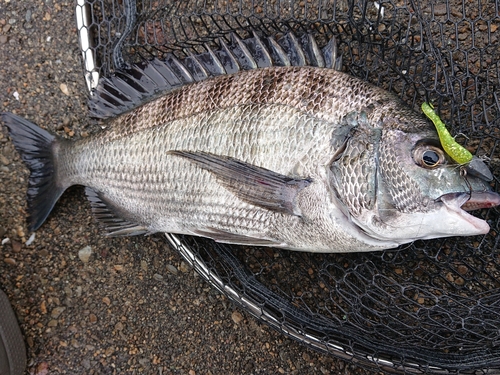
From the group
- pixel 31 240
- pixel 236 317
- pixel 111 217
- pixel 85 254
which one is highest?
pixel 111 217

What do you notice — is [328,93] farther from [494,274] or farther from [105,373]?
[105,373]

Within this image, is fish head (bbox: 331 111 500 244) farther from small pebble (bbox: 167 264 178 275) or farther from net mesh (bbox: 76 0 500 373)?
small pebble (bbox: 167 264 178 275)

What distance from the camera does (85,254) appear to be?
91.2 inches

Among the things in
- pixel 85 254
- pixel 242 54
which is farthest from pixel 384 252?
pixel 85 254

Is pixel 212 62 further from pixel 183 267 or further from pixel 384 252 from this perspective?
pixel 384 252

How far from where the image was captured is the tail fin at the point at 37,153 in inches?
84.3

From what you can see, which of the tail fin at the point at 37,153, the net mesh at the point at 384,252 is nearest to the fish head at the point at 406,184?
the net mesh at the point at 384,252

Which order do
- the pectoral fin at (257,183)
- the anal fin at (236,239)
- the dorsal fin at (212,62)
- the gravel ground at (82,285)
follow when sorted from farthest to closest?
1. the gravel ground at (82,285)
2. the dorsal fin at (212,62)
3. the anal fin at (236,239)
4. the pectoral fin at (257,183)

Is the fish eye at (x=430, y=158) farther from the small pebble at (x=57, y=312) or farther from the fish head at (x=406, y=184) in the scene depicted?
the small pebble at (x=57, y=312)

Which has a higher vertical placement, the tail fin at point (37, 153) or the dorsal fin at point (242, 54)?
the dorsal fin at point (242, 54)

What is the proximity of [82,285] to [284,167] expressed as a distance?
4.26 feet

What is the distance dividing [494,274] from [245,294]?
1.12 meters

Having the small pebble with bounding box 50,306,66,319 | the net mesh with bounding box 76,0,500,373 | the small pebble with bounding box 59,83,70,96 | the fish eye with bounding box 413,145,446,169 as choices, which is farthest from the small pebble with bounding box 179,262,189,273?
the fish eye with bounding box 413,145,446,169

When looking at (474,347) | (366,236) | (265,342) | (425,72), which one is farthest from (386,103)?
(265,342)
